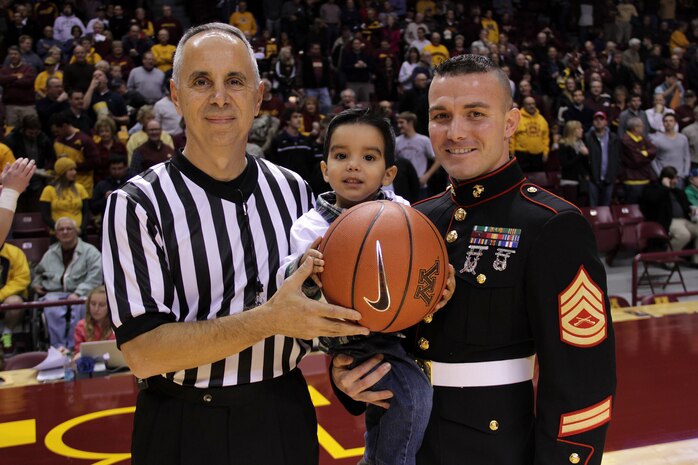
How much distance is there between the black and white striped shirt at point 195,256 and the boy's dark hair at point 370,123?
2.03 feet

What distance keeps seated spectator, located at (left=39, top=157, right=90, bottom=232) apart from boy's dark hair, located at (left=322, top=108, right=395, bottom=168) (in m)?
5.73

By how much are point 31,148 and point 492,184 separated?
8.02 m

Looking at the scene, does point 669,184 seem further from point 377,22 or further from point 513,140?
point 377,22

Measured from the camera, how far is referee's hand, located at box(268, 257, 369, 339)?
1.82 metres

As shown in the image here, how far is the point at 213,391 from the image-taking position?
6.76 ft

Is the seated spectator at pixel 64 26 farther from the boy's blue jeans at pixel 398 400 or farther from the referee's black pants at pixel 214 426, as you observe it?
the boy's blue jeans at pixel 398 400

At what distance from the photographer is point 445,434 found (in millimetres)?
2143

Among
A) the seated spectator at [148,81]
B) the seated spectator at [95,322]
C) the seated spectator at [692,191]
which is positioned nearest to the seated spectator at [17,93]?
the seated spectator at [148,81]

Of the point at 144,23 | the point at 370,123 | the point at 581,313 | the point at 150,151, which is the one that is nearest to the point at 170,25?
the point at 144,23

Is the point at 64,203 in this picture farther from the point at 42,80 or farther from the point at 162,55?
the point at 162,55

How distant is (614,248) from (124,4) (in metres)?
10.7

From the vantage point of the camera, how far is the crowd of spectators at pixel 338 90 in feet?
28.2

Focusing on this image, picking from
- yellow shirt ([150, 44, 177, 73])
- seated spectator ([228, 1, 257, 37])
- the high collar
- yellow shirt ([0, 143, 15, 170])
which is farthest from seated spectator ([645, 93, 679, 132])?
the high collar

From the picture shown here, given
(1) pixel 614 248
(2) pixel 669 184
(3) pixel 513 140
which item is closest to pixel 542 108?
(3) pixel 513 140
